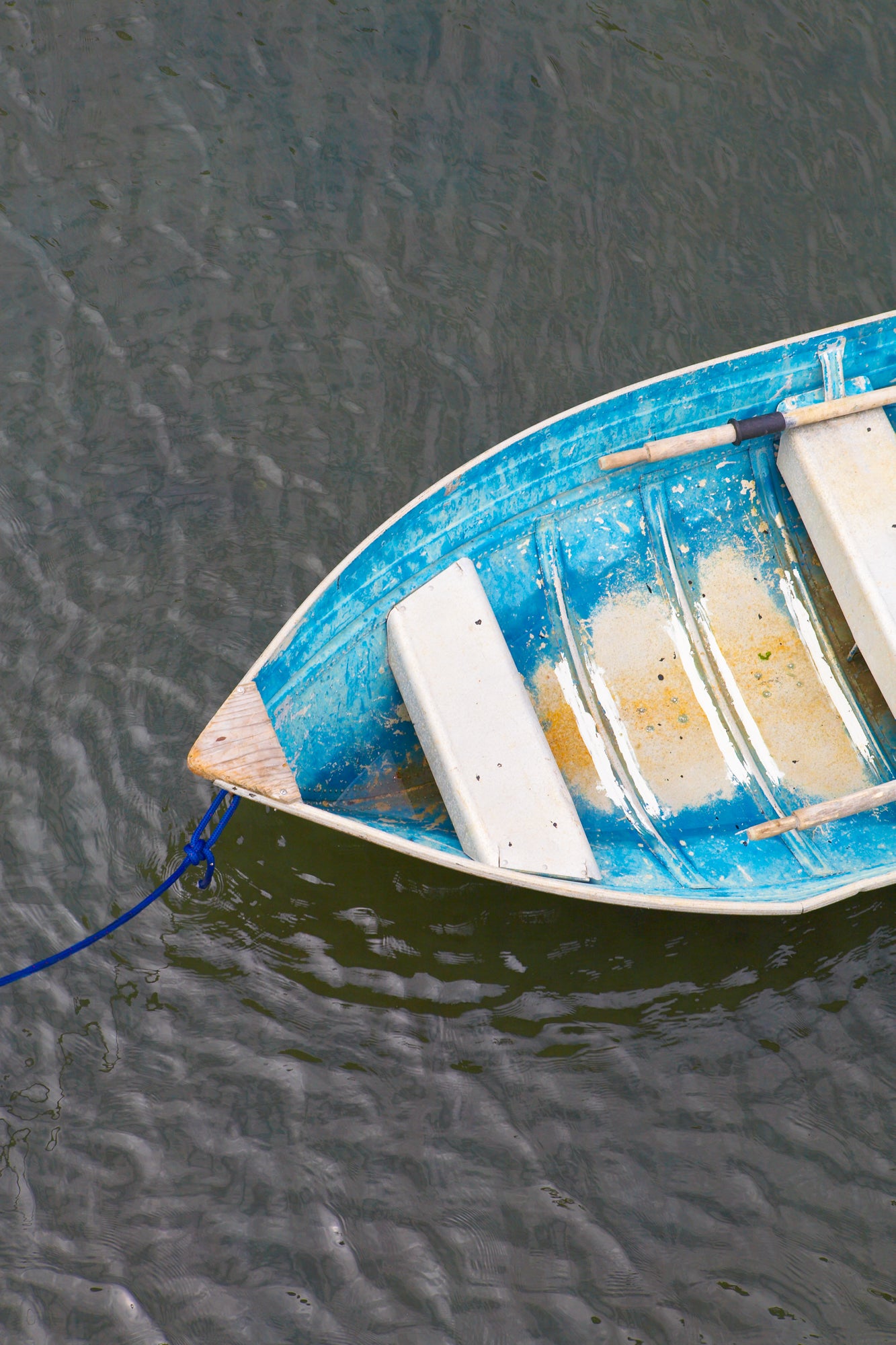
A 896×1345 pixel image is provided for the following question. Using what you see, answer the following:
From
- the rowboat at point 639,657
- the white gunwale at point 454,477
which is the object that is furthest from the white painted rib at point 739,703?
the white gunwale at point 454,477

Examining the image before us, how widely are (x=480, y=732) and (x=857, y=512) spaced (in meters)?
2.17

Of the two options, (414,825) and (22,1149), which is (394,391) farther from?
(22,1149)

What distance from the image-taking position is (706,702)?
5.52m

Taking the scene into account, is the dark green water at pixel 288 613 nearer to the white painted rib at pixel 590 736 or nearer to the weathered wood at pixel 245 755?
the white painted rib at pixel 590 736

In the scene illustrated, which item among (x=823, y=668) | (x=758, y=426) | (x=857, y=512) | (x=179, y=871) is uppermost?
(x=758, y=426)

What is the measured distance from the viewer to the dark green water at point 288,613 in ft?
15.1

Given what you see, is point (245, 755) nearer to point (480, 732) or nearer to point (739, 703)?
point (480, 732)

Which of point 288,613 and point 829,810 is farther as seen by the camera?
point 288,613

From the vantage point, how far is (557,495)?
18.0 feet

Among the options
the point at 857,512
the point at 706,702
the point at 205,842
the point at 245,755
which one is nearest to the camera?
the point at 245,755

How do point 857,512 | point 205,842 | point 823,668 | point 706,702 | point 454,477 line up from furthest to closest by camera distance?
point 823,668, point 706,702, point 857,512, point 454,477, point 205,842

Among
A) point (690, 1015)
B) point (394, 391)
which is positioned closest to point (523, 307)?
point (394, 391)

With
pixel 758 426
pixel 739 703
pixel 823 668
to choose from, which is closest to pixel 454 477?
pixel 758 426

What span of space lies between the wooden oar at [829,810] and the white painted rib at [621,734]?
0.57 metres
